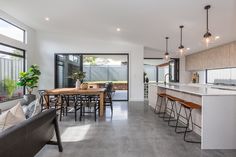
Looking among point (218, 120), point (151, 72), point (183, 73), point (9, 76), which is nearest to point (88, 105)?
point (218, 120)

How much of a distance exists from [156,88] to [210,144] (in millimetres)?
3182

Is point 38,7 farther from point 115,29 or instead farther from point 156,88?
point 156,88

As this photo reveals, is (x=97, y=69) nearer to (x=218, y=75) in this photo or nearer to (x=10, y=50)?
(x=10, y=50)

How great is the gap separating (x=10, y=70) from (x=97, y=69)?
3.53 metres

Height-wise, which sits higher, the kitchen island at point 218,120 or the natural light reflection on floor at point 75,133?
the kitchen island at point 218,120

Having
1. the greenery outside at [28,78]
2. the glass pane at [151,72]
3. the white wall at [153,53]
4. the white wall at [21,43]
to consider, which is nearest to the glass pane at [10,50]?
the white wall at [21,43]

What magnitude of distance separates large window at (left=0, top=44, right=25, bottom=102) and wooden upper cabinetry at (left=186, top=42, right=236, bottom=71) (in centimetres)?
696

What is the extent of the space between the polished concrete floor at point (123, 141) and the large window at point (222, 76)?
320 centimetres

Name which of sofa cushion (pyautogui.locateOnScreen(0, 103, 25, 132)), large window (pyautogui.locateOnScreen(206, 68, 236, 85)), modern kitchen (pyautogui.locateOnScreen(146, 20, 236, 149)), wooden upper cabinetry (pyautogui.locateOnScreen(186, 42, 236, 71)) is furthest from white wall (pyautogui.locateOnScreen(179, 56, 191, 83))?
sofa cushion (pyautogui.locateOnScreen(0, 103, 25, 132))

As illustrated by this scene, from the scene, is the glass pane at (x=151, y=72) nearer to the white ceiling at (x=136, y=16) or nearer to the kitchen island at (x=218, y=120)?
the white ceiling at (x=136, y=16)

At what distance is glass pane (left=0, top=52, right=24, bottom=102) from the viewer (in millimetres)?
6075

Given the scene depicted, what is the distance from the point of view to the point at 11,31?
654cm

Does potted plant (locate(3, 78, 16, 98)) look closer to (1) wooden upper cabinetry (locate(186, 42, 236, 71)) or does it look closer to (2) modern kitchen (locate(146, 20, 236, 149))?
(2) modern kitchen (locate(146, 20, 236, 149))

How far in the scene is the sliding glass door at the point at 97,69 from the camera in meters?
8.62
